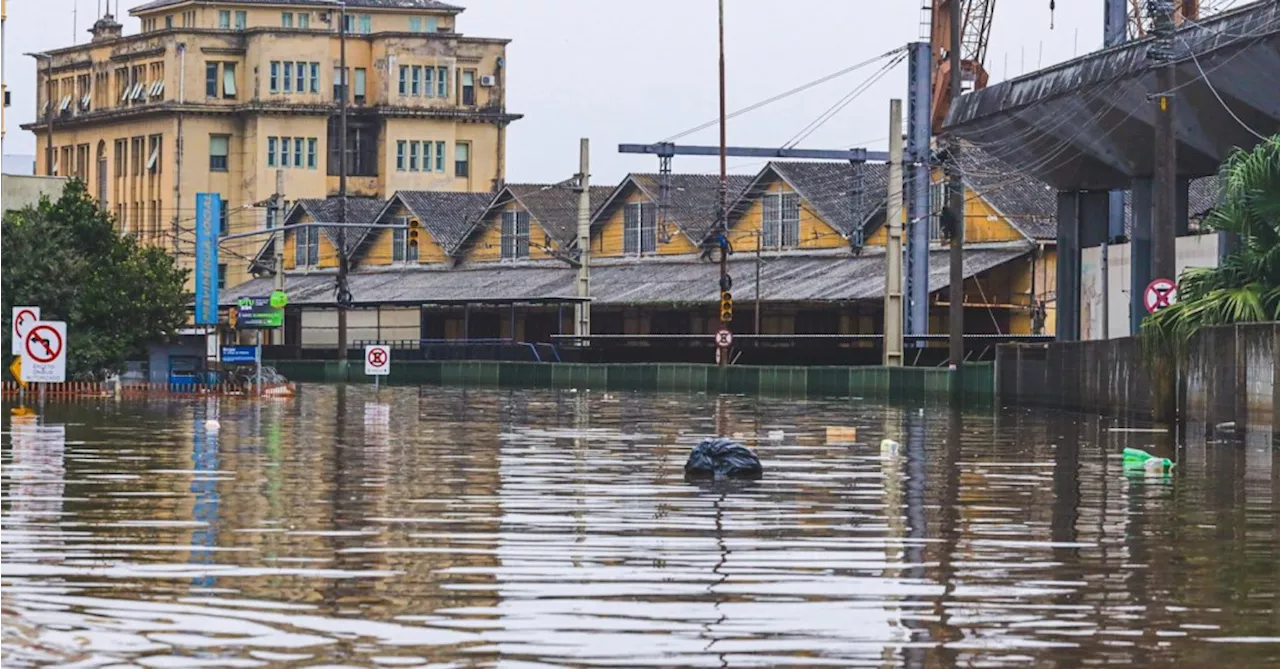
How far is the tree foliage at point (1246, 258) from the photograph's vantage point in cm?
3797

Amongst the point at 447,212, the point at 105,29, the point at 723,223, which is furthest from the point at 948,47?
the point at 105,29

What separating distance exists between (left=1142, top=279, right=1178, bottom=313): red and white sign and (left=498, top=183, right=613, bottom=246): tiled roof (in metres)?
69.3

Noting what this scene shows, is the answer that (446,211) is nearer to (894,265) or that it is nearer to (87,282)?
(87,282)

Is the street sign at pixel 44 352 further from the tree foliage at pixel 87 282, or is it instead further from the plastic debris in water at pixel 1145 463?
the tree foliage at pixel 87 282

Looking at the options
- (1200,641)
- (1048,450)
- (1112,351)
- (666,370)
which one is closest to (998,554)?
(1200,641)

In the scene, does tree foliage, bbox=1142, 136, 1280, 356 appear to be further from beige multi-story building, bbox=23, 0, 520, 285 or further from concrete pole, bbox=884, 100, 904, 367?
beige multi-story building, bbox=23, 0, 520, 285

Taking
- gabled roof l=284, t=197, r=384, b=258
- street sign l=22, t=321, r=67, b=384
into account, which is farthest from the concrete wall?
street sign l=22, t=321, r=67, b=384

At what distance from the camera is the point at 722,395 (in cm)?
6812

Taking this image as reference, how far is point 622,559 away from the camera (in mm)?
15602

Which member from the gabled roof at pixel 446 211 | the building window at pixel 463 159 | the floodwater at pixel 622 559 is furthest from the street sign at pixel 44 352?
the building window at pixel 463 159

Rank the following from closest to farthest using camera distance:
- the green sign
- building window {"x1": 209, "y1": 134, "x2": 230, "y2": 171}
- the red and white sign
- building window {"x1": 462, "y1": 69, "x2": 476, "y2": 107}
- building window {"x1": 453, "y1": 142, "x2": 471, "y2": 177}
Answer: the red and white sign → the green sign → building window {"x1": 209, "y1": 134, "x2": 230, "y2": 171} → building window {"x1": 462, "y1": 69, "x2": 476, "y2": 107} → building window {"x1": 453, "y1": 142, "x2": 471, "y2": 177}

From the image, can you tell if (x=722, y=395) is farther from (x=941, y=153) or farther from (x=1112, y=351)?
(x=1112, y=351)

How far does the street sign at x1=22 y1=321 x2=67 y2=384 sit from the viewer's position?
38750 mm

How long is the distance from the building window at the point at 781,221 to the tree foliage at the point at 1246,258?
56.7 m
